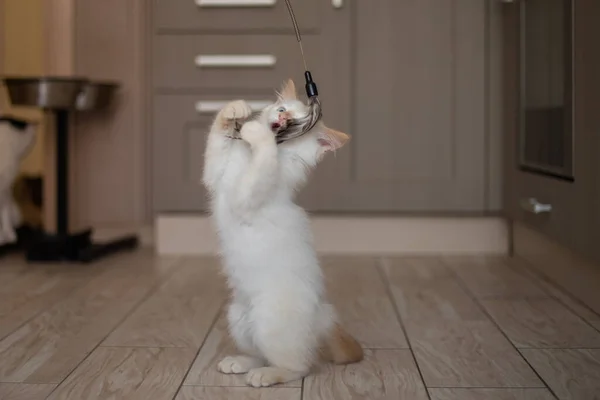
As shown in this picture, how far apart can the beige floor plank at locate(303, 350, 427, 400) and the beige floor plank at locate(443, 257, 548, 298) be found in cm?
70

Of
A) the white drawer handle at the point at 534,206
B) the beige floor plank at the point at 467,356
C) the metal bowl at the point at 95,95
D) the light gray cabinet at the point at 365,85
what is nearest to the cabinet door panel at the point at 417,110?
the light gray cabinet at the point at 365,85

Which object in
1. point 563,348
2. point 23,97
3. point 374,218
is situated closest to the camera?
point 563,348

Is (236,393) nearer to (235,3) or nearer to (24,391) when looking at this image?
(24,391)

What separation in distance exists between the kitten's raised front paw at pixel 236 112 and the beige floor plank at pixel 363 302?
57 cm

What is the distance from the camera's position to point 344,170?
2.74m

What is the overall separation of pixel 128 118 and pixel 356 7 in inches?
37.6

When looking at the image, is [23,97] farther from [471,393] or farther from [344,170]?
[471,393]

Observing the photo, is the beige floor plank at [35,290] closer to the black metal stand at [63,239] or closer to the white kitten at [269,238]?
the black metal stand at [63,239]

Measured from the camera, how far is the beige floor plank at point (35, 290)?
184 centimetres

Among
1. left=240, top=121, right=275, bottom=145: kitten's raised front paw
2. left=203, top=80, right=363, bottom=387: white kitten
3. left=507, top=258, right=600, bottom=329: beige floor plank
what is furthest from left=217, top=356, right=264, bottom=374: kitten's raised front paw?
left=507, top=258, right=600, bottom=329: beige floor plank

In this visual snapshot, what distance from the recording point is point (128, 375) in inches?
55.2

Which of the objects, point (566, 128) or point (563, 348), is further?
point (566, 128)

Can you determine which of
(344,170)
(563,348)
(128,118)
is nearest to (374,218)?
(344,170)

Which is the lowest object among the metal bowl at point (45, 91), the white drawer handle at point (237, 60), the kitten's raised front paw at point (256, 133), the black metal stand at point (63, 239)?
the black metal stand at point (63, 239)
